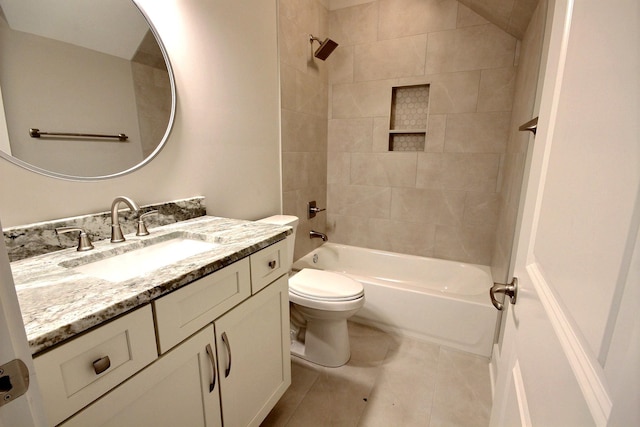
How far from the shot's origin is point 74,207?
1.04m

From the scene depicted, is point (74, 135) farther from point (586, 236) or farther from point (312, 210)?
point (312, 210)

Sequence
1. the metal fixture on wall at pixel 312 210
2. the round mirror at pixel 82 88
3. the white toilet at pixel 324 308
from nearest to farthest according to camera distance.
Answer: the round mirror at pixel 82 88, the white toilet at pixel 324 308, the metal fixture on wall at pixel 312 210

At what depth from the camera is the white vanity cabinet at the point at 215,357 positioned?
0.72m

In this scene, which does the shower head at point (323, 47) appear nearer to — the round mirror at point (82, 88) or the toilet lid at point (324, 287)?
the round mirror at point (82, 88)

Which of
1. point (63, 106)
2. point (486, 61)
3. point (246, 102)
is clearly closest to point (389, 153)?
point (486, 61)

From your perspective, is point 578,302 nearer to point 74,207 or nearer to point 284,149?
point 74,207

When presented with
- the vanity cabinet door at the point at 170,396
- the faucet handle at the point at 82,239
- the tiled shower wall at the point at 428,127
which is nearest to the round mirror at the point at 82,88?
the faucet handle at the point at 82,239

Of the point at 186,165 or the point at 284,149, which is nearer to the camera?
the point at 186,165

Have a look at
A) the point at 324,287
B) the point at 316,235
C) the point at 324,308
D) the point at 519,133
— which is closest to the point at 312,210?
the point at 316,235

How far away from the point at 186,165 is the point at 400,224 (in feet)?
6.18

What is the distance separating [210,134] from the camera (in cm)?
154

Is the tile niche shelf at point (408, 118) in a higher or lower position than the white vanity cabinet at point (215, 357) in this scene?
higher

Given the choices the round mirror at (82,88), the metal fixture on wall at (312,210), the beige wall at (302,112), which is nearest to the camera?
the round mirror at (82,88)

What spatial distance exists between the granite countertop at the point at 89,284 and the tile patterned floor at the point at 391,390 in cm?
96
